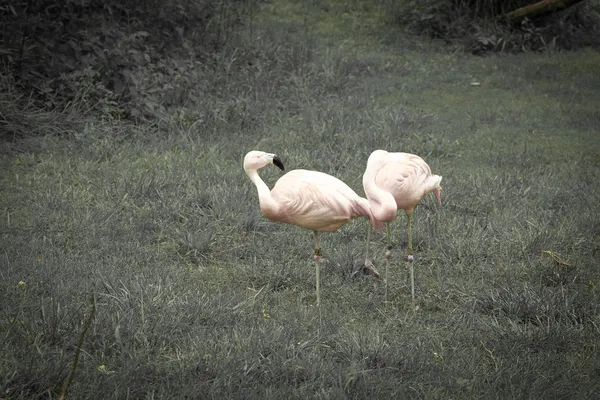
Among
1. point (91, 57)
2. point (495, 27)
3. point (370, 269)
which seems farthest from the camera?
point (495, 27)

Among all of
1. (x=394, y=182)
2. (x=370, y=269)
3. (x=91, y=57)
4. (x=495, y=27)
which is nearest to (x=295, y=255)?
(x=370, y=269)

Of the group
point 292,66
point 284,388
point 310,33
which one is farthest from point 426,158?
point 310,33

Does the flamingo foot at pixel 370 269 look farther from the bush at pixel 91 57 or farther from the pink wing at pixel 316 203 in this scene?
the bush at pixel 91 57

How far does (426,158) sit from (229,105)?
2116 mm

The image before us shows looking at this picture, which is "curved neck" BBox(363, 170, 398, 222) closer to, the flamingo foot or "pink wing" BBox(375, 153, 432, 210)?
"pink wing" BBox(375, 153, 432, 210)

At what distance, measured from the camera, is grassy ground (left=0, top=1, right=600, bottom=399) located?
11.5 feet

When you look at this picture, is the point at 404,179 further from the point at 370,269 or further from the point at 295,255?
the point at 295,255

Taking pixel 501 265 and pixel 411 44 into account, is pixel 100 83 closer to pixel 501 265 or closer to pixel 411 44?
pixel 501 265

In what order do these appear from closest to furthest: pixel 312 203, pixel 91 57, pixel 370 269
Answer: pixel 312 203, pixel 370 269, pixel 91 57

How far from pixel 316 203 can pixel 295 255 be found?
3.60 ft

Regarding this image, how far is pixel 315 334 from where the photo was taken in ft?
12.6

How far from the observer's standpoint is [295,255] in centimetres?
511

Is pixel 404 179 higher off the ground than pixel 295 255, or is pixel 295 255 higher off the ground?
pixel 404 179

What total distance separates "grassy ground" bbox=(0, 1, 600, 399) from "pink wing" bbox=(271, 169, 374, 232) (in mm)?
491
